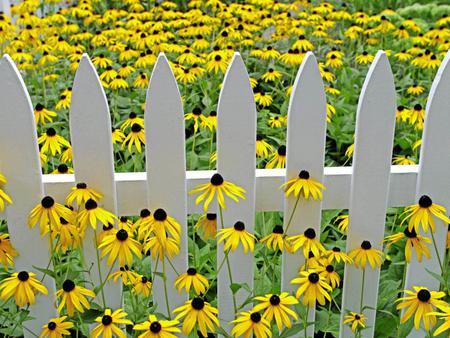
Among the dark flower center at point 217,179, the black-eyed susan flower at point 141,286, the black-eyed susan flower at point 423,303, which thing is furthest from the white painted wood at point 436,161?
the black-eyed susan flower at point 141,286

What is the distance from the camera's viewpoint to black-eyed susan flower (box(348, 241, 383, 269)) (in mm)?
2189

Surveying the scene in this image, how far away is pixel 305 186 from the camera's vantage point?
2.12 m

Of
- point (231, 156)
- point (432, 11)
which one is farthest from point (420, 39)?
point (231, 156)

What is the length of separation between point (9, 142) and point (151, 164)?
44 cm

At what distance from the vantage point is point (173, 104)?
204 centimetres

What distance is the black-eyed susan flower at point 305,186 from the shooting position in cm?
212

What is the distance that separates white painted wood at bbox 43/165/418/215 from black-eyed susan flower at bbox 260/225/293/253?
92mm

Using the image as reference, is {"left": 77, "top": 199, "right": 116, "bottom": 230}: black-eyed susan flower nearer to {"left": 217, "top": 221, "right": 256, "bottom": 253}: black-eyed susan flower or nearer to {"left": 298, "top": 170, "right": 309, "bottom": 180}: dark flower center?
{"left": 217, "top": 221, "right": 256, "bottom": 253}: black-eyed susan flower

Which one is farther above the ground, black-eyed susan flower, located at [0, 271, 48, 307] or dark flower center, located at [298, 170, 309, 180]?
dark flower center, located at [298, 170, 309, 180]

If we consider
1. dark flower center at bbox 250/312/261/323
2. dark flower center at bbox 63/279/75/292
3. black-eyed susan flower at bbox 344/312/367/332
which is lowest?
black-eyed susan flower at bbox 344/312/367/332

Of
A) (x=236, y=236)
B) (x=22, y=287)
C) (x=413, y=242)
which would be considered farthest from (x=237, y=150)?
(x=22, y=287)

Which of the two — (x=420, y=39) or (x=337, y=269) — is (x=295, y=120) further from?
(x=420, y=39)

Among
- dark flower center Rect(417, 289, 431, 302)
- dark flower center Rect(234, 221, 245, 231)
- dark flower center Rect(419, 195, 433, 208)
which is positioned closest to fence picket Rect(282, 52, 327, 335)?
dark flower center Rect(234, 221, 245, 231)

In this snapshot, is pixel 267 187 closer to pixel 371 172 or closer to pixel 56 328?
pixel 371 172
